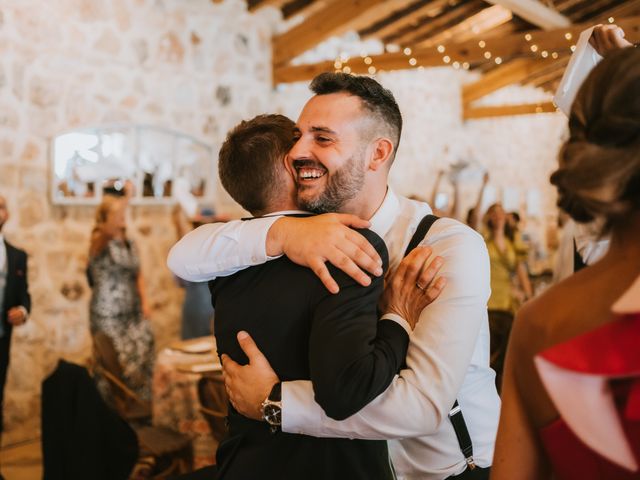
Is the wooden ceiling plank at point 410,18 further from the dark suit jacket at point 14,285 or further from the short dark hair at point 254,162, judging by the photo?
the short dark hair at point 254,162

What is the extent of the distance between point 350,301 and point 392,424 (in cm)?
24

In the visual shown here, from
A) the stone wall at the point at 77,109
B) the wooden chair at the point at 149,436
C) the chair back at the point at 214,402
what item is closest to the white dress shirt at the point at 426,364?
the chair back at the point at 214,402

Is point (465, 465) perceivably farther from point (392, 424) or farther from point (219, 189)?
point (219, 189)

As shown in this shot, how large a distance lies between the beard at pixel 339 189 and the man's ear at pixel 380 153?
5cm

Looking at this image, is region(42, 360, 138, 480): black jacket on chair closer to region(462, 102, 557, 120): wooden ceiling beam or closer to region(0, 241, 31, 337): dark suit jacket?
region(0, 241, 31, 337): dark suit jacket

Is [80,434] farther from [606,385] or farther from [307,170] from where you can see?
[606,385]

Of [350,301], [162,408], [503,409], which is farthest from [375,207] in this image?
[162,408]

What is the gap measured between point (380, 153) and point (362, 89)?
0.54ft

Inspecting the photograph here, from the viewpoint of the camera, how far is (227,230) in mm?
1327

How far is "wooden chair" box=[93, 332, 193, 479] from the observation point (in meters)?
2.96

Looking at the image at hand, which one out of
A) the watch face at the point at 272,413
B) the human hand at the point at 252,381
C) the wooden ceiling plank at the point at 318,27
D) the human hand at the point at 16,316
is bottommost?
the human hand at the point at 16,316

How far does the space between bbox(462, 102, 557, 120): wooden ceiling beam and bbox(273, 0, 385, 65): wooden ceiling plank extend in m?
3.69

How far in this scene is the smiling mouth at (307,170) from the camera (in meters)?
1.38

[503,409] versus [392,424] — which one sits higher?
[503,409]
